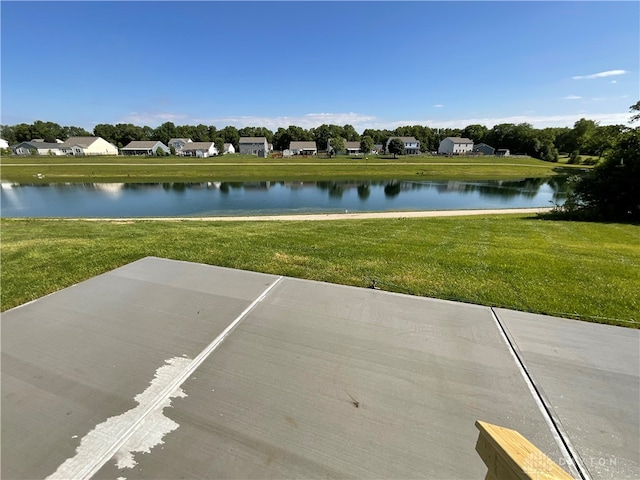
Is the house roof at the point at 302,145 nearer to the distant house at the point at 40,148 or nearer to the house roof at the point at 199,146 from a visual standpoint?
the house roof at the point at 199,146

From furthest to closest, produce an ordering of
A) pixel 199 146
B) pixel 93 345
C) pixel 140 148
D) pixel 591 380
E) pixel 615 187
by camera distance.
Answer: pixel 199 146, pixel 140 148, pixel 615 187, pixel 93 345, pixel 591 380

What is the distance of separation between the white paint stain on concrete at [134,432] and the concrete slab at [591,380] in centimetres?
255

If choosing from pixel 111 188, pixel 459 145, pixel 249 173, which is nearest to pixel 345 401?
pixel 111 188

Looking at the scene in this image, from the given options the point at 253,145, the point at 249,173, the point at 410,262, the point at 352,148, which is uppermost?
the point at 253,145

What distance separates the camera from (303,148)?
76.1 m

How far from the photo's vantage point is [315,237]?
6938 mm

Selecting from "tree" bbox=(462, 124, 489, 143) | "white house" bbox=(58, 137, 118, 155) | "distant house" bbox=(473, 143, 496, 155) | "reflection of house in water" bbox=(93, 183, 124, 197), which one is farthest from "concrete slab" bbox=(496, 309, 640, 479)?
"tree" bbox=(462, 124, 489, 143)

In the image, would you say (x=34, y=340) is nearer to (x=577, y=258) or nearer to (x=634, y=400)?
(x=634, y=400)

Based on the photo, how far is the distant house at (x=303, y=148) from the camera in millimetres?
75125

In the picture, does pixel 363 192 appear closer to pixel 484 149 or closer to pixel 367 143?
pixel 367 143

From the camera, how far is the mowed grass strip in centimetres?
373

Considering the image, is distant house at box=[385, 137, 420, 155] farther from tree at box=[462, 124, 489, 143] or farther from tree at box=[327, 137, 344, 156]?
tree at box=[462, 124, 489, 143]

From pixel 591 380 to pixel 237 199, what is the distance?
23.0 metres

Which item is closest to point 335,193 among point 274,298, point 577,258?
point 577,258
